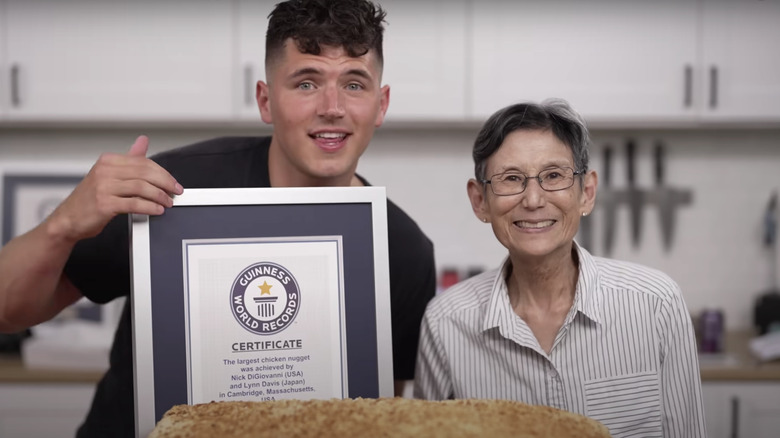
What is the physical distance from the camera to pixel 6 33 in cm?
256

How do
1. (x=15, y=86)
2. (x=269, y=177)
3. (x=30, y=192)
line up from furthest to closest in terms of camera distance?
(x=30, y=192) < (x=15, y=86) < (x=269, y=177)

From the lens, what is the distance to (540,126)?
1.29 metres

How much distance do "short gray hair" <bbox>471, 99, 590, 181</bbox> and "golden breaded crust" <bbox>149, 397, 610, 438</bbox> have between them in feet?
1.68

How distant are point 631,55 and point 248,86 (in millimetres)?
1349

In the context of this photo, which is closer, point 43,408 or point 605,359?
point 605,359

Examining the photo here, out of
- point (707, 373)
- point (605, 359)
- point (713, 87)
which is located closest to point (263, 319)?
point (605, 359)

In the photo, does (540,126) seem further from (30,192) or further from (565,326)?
(30,192)

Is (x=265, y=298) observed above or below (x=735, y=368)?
above

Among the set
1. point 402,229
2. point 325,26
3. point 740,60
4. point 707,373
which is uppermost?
point 740,60

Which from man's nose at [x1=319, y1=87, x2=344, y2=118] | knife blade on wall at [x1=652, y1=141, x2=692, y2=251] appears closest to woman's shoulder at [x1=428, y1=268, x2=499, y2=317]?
man's nose at [x1=319, y1=87, x2=344, y2=118]

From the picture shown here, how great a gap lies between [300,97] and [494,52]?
1429 millimetres

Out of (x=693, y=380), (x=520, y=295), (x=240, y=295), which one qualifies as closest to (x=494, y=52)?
(x=520, y=295)

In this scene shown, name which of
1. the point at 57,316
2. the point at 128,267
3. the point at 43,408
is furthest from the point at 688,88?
the point at 43,408

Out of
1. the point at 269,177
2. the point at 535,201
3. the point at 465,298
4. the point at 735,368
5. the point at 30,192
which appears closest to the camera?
the point at 535,201
